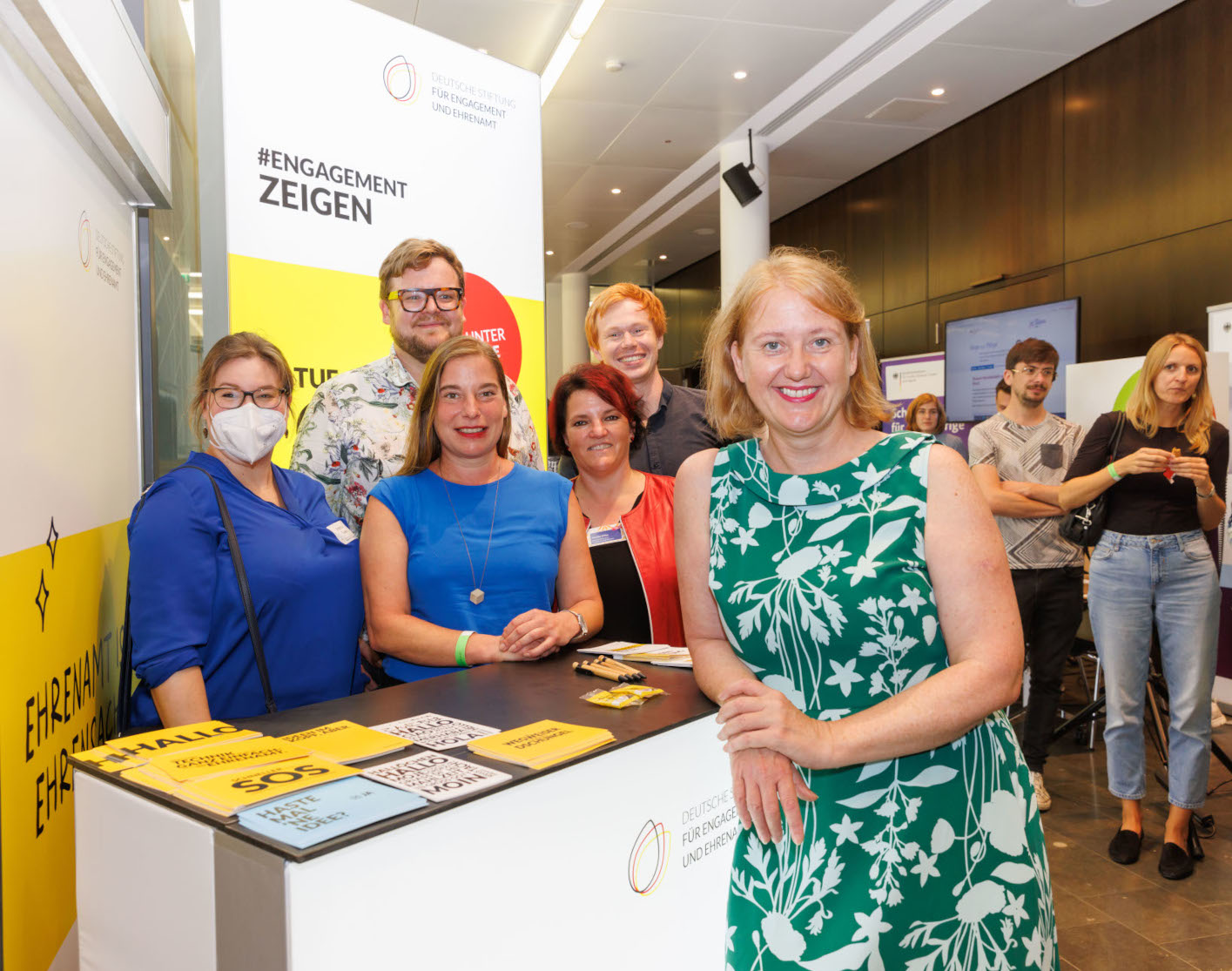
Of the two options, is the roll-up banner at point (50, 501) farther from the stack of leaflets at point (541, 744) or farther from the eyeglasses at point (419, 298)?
the stack of leaflets at point (541, 744)

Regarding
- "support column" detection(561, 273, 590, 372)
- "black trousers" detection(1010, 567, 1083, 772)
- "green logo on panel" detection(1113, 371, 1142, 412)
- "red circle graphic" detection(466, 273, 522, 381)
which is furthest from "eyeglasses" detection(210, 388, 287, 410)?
"support column" detection(561, 273, 590, 372)

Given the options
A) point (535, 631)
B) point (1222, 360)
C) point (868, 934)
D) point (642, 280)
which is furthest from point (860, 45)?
point (642, 280)

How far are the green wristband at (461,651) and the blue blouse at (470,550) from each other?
81 millimetres

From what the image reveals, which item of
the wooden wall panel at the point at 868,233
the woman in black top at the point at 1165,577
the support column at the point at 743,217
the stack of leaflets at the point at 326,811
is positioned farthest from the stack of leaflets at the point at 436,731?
the wooden wall panel at the point at 868,233

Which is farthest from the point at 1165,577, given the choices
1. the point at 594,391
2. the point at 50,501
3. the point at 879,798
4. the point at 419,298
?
the point at 50,501

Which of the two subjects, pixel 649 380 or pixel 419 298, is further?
pixel 649 380

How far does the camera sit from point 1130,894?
2.87 meters

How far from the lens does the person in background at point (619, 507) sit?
7.31ft

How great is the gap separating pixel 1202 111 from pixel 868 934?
17.8 feet

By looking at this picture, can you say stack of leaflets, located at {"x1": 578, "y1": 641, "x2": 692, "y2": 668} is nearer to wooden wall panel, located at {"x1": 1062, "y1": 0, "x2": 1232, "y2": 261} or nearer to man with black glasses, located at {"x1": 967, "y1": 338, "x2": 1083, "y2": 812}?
man with black glasses, located at {"x1": 967, "y1": 338, "x2": 1083, "y2": 812}

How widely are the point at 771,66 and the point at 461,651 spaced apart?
5.62m

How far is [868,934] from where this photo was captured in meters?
1.14

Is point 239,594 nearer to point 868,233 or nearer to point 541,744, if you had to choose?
point 541,744

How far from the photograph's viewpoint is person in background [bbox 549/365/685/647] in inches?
87.7
